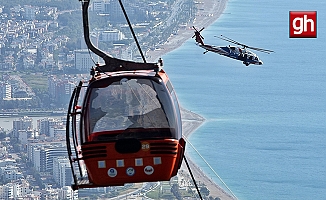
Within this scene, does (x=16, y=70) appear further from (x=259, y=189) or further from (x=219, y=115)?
(x=259, y=189)

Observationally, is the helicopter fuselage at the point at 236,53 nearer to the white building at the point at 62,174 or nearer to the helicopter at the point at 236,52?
the helicopter at the point at 236,52

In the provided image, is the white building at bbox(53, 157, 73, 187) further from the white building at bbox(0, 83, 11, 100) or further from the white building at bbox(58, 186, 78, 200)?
the white building at bbox(0, 83, 11, 100)

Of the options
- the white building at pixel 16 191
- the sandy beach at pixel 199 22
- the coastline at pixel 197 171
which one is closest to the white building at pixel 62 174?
the white building at pixel 16 191

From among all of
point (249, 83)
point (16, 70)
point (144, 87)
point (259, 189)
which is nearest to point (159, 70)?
point (144, 87)

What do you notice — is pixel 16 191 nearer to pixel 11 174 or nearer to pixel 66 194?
pixel 66 194

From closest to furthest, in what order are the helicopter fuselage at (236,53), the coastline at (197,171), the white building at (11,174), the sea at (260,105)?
the helicopter fuselage at (236,53)
the coastline at (197,171)
the sea at (260,105)
the white building at (11,174)

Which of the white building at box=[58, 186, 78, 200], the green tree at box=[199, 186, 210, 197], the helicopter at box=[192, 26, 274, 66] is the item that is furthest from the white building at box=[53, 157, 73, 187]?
the helicopter at box=[192, 26, 274, 66]
